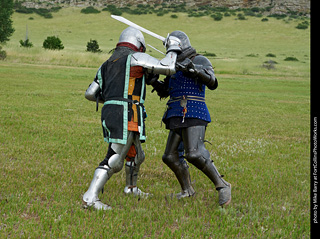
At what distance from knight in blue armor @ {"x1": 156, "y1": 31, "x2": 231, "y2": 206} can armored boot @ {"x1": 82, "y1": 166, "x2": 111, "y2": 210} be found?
44.3 inches

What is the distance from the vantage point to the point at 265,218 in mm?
5406

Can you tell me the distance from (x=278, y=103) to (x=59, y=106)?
1246 cm

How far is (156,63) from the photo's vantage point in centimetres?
550

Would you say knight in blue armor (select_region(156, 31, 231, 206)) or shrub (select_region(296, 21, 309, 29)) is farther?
shrub (select_region(296, 21, 309, 29))

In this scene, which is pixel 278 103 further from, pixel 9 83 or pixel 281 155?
pixel 9 83

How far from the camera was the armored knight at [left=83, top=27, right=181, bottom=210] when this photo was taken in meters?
5.53

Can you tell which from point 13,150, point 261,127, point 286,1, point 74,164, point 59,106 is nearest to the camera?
point 74,164

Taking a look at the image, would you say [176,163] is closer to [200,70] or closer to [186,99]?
[186,99]

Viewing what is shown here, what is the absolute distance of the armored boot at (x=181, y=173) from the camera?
6254 mm

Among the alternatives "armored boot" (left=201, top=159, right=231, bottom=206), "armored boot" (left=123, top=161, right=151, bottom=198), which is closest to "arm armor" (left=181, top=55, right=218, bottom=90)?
"armored boot" (left=201, top=159, right=231, bottom=206)

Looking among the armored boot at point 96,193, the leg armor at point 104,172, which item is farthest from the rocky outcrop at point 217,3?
the armored boot at point 96,193

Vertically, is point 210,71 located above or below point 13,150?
above

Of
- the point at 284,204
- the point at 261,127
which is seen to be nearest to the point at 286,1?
the point at 261,127

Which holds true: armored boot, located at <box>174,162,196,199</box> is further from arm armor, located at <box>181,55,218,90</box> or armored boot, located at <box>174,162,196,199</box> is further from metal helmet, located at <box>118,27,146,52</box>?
metal helmet, located at <box>118,27,146,52</box>
